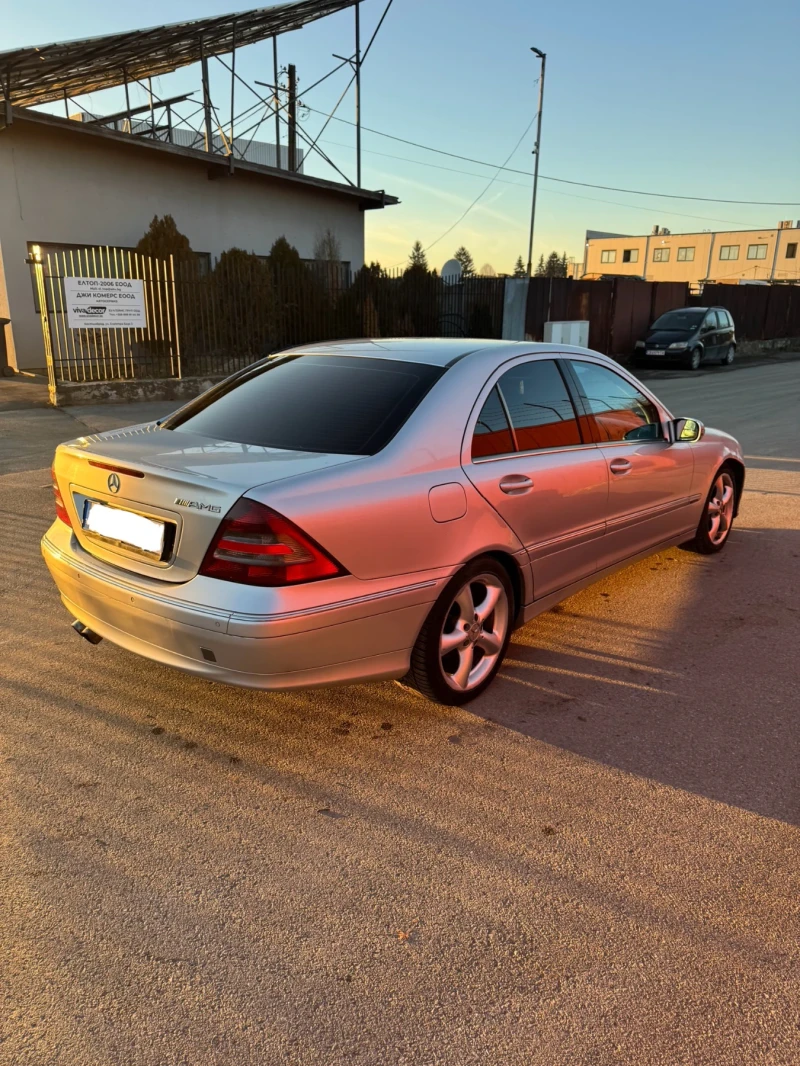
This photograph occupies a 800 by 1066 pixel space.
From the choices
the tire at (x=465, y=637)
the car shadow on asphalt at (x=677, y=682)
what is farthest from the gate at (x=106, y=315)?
the tire at (x=465, y=637)

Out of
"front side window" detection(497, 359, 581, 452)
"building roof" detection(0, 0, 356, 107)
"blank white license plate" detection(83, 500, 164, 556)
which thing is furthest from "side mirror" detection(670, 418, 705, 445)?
"building roof" detection(0, 0, 356, 107)

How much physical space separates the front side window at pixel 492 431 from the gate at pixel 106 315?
9896 millimetres

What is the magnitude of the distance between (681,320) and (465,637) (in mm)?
19748

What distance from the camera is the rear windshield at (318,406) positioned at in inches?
121

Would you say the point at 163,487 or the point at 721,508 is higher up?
the point at 163,487

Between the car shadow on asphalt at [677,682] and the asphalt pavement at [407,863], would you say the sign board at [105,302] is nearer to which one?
the asphalt pavement at [407,863]

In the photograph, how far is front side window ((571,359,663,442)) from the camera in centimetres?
411

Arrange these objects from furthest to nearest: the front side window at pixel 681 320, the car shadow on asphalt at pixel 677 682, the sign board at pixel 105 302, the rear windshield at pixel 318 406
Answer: the front side window at pixel 681 320
the sign board at pixel 105 302
the rear windshield at pixel 318 406
the car shadow on asphalt at pixel 677 682

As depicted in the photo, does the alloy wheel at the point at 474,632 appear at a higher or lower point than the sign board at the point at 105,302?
lower

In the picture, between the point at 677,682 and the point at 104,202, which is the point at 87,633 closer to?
the point at 677,682

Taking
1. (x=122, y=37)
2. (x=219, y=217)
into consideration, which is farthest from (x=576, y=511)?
(x=219, y=217)

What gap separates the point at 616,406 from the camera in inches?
170

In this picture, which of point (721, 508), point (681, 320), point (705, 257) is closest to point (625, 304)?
point (681, 320)

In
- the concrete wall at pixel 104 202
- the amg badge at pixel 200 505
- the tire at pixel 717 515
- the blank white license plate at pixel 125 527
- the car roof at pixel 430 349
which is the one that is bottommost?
the tire at pixel 717 515
